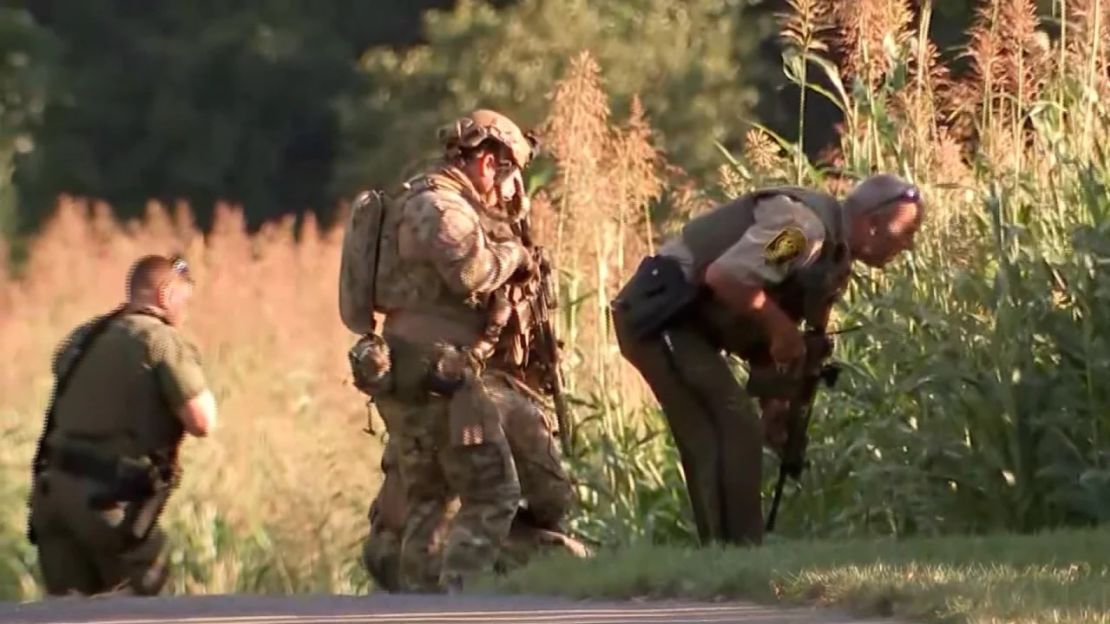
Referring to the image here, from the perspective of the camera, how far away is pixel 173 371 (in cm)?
973

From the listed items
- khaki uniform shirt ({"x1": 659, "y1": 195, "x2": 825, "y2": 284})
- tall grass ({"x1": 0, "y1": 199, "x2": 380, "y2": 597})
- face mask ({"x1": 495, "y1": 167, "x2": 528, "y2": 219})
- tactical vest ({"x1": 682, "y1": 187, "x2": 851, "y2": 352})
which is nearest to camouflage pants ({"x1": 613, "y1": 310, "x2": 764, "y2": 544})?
tactical vest ({"x1": 682, "y1": 187, "x2": 851, "y2": 352})

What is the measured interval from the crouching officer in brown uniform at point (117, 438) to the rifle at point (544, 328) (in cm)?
126

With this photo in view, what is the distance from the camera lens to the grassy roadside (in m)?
6.99

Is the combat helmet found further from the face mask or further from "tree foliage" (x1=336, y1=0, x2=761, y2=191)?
"tree foliage" (x1=336, y1=0, x2=761, y2=191)

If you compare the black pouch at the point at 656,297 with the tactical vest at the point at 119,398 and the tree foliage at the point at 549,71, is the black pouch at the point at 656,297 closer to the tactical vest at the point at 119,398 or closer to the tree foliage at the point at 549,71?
the tactical vest at the point at 119,398

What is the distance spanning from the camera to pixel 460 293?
31.9ft

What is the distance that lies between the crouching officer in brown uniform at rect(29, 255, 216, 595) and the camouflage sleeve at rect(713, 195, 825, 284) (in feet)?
6.80

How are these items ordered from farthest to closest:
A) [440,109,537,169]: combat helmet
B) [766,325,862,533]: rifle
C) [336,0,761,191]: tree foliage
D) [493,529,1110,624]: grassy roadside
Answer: [336,0,761,191]: tree foliage, [440,109,537,169]: combat helmet, [766,325,862,533]: rifle, [493,529,1110,624]: grassy roadside

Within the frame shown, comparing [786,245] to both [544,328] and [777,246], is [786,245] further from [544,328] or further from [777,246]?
[544,328]

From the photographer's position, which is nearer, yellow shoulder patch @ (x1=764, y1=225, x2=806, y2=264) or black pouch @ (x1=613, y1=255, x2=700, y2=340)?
yellow shoulder patch @ (x1=764, y1=225, x2=806, y2=264)

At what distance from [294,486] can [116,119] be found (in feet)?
72.9

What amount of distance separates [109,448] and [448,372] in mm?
1259

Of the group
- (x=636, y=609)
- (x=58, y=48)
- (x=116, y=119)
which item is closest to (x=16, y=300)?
(x=636, y=609)

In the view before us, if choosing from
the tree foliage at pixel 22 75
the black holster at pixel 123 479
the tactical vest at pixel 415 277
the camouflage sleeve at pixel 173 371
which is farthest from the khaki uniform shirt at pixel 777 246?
the tree foliage at pixel 22 75
